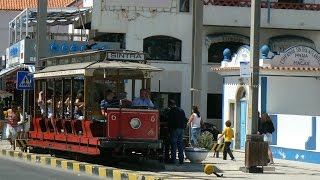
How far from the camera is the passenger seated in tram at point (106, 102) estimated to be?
61.8 ft

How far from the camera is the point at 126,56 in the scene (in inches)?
784

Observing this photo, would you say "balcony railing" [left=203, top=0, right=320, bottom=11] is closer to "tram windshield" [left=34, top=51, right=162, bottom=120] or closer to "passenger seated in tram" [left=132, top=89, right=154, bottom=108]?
"tram windshield" [left=34, top=51, right=162, bottom=120]

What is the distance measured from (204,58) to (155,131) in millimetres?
18838

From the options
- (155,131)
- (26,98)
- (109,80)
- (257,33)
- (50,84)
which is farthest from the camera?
(26,98)

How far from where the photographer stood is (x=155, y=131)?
18922 millimetres

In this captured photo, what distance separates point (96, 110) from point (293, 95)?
9928 millimetres

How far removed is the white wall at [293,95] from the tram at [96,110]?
6569 mm

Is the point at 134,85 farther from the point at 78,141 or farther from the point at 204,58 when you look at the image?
the point at 204,58

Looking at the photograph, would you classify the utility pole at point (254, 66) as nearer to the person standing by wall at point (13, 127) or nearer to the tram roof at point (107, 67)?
the tram roof at point (107, 67)

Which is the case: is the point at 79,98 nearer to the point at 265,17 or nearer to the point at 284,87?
the point at 284,87

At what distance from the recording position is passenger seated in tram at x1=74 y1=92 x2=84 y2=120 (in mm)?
19934

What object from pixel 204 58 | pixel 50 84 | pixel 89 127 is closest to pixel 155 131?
pixel 89 127

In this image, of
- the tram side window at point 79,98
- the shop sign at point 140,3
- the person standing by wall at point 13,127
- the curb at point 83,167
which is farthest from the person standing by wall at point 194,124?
the shop sign at point 140,3

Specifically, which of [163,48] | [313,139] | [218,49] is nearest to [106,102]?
[313,139]
